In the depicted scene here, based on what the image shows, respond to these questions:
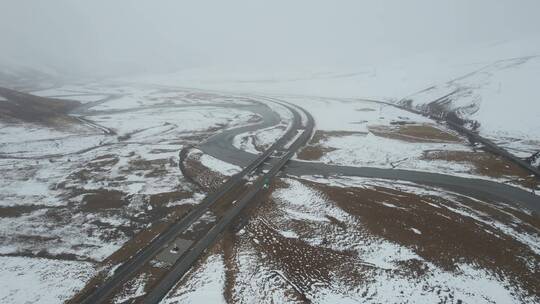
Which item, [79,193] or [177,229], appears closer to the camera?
[177,229]

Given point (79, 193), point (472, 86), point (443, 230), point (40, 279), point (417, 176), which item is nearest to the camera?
point (40, 279)

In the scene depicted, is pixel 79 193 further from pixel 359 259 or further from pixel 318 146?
pixel 318 146

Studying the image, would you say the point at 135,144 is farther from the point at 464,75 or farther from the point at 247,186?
the point at 464,75

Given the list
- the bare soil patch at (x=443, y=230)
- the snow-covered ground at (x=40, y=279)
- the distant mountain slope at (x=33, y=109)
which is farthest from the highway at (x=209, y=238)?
the distant mountain slope at (x=33, y=109)

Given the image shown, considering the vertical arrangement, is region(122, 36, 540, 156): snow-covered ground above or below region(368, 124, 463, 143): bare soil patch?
above

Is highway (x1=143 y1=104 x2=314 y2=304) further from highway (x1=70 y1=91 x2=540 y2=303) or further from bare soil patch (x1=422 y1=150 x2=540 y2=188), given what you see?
bare soil patch (x1=422 y1=150 x2=540 y2=188)

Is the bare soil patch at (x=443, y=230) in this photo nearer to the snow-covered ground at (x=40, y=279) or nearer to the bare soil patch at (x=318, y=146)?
the bare soil patch at (x=318, y=146)

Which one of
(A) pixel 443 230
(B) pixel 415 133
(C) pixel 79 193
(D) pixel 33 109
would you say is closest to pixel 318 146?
(B) pixel 415 133

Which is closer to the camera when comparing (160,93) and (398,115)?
(398,115)

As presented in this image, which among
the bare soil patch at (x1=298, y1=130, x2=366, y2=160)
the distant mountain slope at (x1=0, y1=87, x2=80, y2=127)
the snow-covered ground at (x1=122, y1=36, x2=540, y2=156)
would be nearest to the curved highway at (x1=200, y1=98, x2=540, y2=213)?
the bare soil patch at (x1=298, y1=130, x2=366, y2=160)

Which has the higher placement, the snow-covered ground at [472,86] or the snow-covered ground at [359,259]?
the snow-covered ground at [472,86]

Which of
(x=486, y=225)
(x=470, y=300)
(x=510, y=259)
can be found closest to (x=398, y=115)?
(x=486, y=225)
